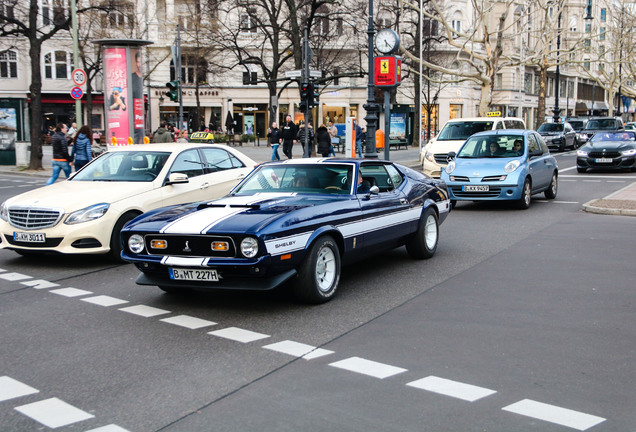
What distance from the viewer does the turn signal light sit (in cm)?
667

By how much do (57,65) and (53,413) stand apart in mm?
58931

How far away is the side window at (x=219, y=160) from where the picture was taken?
11.3 meters

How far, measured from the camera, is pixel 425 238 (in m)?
9.26

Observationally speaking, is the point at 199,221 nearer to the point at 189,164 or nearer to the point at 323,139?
the point at 189,164

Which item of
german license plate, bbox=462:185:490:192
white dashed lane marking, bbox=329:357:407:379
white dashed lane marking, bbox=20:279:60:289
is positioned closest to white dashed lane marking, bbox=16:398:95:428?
white dashed lane marking, bbox=329:357:407:379

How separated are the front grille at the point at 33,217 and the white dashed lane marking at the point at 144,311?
2.57 meters

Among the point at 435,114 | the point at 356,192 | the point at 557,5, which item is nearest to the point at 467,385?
the point at 356,192

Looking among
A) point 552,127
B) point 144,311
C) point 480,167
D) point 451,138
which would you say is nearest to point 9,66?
point 552,127

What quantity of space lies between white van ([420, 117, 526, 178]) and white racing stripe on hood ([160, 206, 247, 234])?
47.7ft

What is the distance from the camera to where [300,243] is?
6.60m

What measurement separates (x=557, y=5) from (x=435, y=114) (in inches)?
1019

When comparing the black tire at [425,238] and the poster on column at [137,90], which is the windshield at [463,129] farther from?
the black tire at [425,238]

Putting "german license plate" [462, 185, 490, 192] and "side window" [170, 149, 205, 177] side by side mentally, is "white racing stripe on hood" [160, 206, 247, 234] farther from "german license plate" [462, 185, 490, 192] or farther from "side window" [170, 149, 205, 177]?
"german license plate" [462, 185, 490, 192]

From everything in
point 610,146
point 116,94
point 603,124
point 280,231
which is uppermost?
point 116,94
